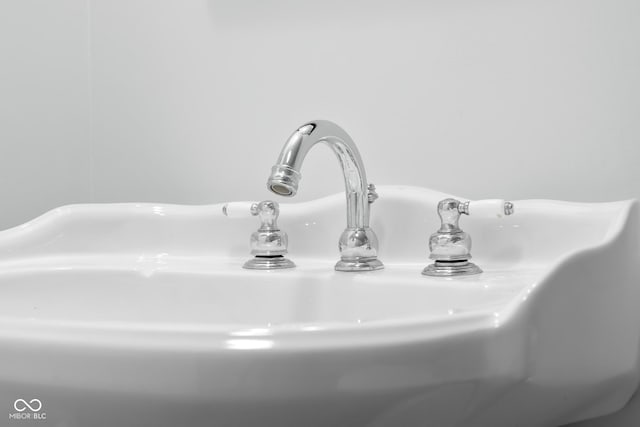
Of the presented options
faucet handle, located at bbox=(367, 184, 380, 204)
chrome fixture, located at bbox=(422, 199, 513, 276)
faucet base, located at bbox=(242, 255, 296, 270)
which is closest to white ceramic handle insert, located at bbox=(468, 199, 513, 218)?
chrome fixture, located at bbox=(422, 199, 513, 276)

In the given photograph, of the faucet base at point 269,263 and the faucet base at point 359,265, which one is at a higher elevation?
the faucet base at point 359,265

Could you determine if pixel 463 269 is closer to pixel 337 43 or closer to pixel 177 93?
pixel 337 43

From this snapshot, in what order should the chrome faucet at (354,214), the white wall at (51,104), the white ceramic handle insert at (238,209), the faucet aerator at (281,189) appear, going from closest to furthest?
the faucet aerator at (281,189)
the chrome faucet at (354,214)
the white ceramic handle insert at (238,209)
the white wall at (51,104)

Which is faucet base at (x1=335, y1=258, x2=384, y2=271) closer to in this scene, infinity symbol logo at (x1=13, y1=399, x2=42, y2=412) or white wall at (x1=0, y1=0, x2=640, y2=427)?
white wall at (x1=0, y1=0, x2=640, y2=427)

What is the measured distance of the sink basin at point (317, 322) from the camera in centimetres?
41

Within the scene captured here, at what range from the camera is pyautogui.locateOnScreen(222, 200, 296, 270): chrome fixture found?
81cm

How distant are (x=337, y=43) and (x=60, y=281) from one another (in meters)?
0.44

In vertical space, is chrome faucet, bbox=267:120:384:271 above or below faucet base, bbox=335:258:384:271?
above

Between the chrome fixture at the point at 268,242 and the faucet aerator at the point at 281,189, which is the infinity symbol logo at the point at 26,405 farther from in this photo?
the chrome fixture at the point at 268,242

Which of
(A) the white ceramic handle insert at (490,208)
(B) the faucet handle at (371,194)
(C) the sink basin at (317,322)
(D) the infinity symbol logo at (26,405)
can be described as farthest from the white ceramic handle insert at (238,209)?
(D) the infinity symbol logo at (26,405)

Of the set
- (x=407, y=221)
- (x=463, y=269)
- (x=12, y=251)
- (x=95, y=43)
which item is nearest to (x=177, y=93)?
(x=95, y=43)

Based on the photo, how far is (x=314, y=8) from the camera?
3.10 feet

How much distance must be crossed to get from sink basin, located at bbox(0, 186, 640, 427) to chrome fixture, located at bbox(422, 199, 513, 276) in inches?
0.8

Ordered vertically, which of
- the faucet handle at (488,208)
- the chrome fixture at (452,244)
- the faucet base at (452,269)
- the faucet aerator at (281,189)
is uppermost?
the faucet aerator at (281,189)
